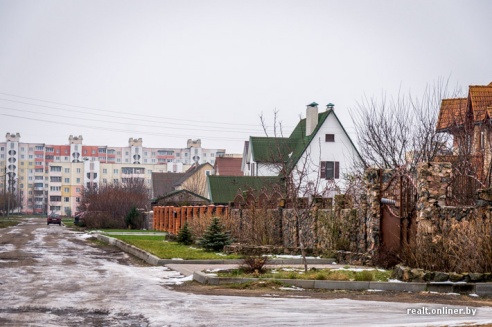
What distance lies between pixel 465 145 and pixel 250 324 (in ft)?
71.7

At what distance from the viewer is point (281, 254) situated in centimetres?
2880

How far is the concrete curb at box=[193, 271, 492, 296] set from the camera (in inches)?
665

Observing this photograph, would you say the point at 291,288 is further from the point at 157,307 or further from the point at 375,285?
the point at 157,307

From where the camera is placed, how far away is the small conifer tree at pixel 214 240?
99.5ft

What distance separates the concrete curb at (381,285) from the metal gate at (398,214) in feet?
13.0

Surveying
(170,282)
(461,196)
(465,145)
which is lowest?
(170,282)

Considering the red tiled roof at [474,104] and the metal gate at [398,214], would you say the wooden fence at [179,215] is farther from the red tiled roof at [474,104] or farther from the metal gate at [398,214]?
the metal gate at [398,214]

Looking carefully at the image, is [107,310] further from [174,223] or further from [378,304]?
[174,223]

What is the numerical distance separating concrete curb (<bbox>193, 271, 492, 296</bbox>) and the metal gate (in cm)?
397

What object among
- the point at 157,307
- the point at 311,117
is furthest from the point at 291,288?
the point at 311,117

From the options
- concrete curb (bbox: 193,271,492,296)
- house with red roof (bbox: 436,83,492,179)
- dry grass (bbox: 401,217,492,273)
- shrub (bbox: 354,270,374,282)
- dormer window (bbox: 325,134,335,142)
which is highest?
dormer window (bbox: 325,134,335,142)

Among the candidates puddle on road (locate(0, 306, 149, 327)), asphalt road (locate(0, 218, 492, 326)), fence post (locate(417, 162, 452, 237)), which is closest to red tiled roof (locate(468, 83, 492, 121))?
fence post (locate(417, 162, 452, 237))

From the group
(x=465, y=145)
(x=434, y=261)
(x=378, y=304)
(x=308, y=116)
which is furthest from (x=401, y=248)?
(x=308, y=116)

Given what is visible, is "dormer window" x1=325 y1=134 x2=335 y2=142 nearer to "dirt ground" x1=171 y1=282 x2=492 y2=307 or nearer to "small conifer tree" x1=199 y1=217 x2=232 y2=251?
"small conifer tree" x1=199 y1=217 x2=232 y2=251
